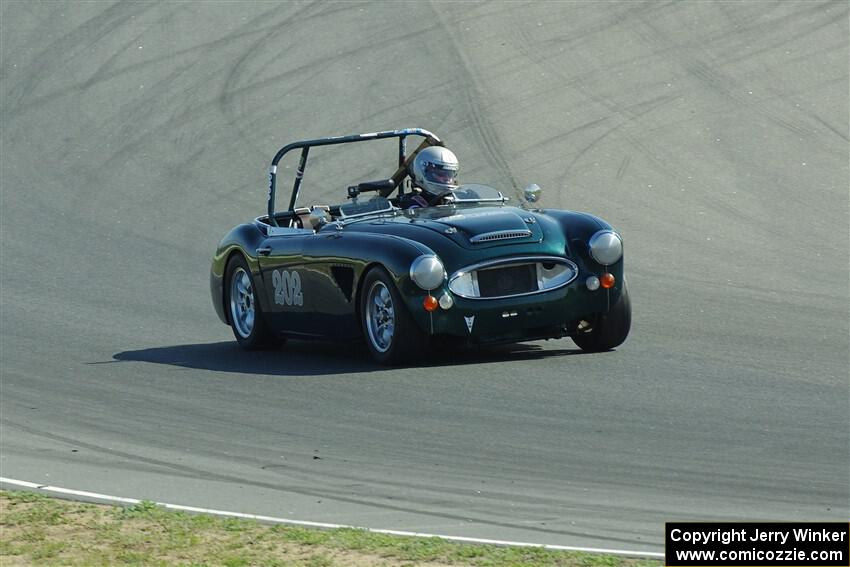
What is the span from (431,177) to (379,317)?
1.49 meters

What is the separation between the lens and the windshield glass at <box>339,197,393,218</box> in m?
11.9

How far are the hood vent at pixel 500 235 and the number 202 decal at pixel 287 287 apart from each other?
1.62 metres

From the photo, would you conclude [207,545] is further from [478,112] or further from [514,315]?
[478,112]

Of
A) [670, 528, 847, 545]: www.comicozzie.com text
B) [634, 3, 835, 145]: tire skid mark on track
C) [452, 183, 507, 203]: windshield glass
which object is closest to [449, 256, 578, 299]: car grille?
[452, 183, 507, 203]: windshield glass

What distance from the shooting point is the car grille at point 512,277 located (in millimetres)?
10562

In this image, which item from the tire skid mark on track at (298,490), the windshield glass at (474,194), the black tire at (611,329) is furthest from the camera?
the windshield glass at (474,194)

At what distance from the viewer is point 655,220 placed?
16.8 m

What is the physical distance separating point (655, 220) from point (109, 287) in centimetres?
547

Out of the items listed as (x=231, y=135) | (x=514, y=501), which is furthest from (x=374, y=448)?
(x=231, y=135)

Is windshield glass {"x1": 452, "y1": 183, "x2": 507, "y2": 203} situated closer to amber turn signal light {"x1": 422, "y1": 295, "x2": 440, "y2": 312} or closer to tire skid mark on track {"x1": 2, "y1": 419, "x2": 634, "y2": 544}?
amber turn signal light {"x1": 422, "y1": 295, "x2": 440, "y2": 312}

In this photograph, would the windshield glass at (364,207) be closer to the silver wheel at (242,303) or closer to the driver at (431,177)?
the driver at (431,177)

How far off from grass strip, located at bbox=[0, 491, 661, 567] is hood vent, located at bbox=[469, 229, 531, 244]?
159 inches

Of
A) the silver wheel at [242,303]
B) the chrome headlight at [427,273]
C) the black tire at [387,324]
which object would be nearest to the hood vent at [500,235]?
the chrome headlight at [427,273]

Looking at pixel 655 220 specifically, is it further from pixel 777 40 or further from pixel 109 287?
pixel 777 40
